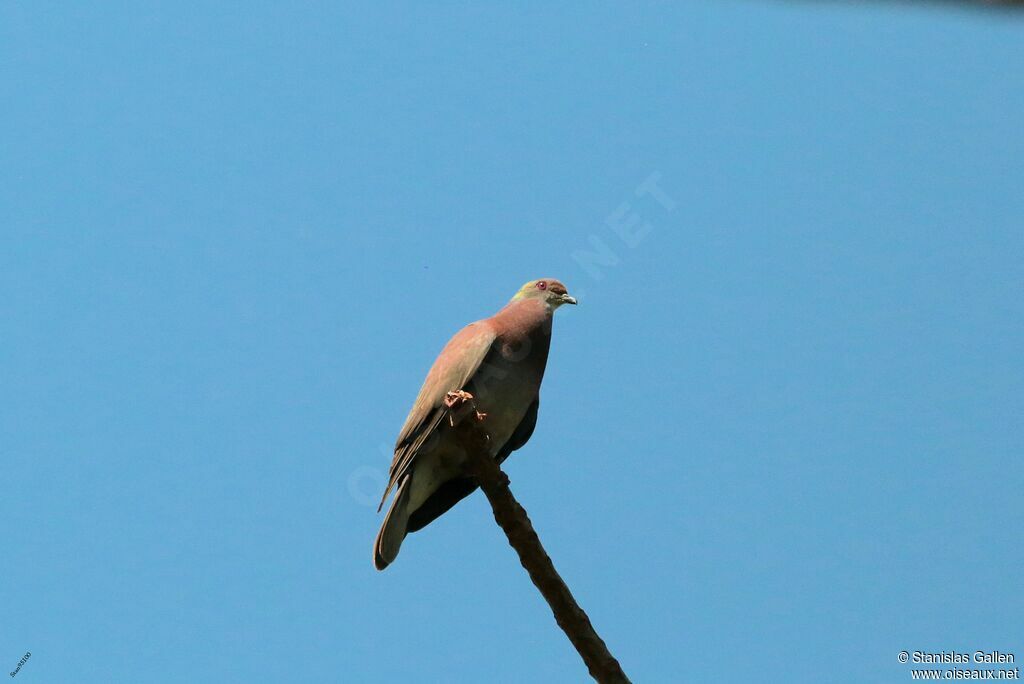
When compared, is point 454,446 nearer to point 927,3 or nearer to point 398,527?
point 398,527

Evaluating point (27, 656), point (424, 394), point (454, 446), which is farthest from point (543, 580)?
point (27, 656)

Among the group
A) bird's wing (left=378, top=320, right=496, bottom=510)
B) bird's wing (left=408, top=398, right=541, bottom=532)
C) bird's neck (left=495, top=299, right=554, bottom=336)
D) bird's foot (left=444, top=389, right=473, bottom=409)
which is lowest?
bird's foot (left=444, top=389, right=473, bottom=409)

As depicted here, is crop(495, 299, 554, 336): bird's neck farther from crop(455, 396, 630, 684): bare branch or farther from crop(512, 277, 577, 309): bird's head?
crop(455, 396, 630, 684): bare branch

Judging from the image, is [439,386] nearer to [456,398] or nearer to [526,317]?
[456,398]

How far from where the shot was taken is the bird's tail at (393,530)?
22.3ft

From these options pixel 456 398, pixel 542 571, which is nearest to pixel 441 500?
pixel 456 398

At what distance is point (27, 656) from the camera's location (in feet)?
25.1

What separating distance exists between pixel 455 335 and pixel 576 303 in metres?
1.02

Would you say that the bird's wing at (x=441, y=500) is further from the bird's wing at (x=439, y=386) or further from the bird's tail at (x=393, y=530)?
the bird's wing at (x=439, y=386)

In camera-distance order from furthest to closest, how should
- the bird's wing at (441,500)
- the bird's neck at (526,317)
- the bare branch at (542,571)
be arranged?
the bird's neck at (526,317), the bird's wing at (441,500), the bare branch at (542,571)

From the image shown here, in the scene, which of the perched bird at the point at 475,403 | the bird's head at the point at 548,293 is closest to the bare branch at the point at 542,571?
the perched bird at the point at 475,403

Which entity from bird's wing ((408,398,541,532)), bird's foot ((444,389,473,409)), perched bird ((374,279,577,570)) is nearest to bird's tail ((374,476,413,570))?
perched bird ((374,279,577,570))

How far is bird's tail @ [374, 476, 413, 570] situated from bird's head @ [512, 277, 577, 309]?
1.83 metres

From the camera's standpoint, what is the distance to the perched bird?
22.4ft
